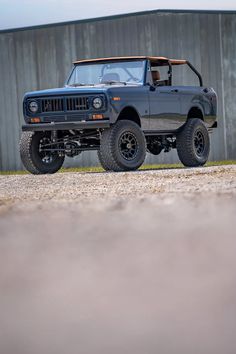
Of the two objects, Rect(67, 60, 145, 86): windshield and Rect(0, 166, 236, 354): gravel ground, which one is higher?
Rect(67, 60, 145, 86): windshield

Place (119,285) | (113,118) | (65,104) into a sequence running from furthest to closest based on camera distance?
(65,104), (113,118), (119,285)

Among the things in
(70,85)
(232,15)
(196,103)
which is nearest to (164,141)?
(196,103)

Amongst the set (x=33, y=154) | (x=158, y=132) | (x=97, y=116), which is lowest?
(x=33, y=154)

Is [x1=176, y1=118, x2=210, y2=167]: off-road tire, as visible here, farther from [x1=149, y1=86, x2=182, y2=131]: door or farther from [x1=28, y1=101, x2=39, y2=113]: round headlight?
[x1=28, y1=101, x2=39, y2=113]: round headlight

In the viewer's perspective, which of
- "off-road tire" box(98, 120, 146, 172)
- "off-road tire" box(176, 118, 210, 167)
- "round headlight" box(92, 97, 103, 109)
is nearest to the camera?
"off-road tire" box(98, 120, 146, 172)

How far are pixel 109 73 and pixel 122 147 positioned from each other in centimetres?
154

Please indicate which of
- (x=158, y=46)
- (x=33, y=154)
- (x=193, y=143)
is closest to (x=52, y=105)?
(x=33, y=154)

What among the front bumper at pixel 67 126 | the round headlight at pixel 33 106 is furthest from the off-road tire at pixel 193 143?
the round headlight at pixel 33 106

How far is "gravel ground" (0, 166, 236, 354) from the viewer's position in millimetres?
1660

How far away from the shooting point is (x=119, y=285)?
7.19ft

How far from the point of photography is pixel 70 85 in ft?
50.8

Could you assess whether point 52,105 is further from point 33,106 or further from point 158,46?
point 158,46

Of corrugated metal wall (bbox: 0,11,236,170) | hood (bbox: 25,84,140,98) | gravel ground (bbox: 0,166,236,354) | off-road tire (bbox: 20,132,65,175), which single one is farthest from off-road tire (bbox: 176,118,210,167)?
gravel ground (bbox: 0,166,236,354)

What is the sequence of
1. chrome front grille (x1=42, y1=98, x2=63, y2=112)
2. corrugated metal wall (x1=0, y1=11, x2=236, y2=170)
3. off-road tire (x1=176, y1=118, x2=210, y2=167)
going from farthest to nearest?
corrugated metal wall (x1=0, y1=11, x2=236, y2=170) → off-road tire (x1=176, y1=118, x2=210, y2=167) → chrome front grille (x1=42, y1=98, x2=63, y2=112)
